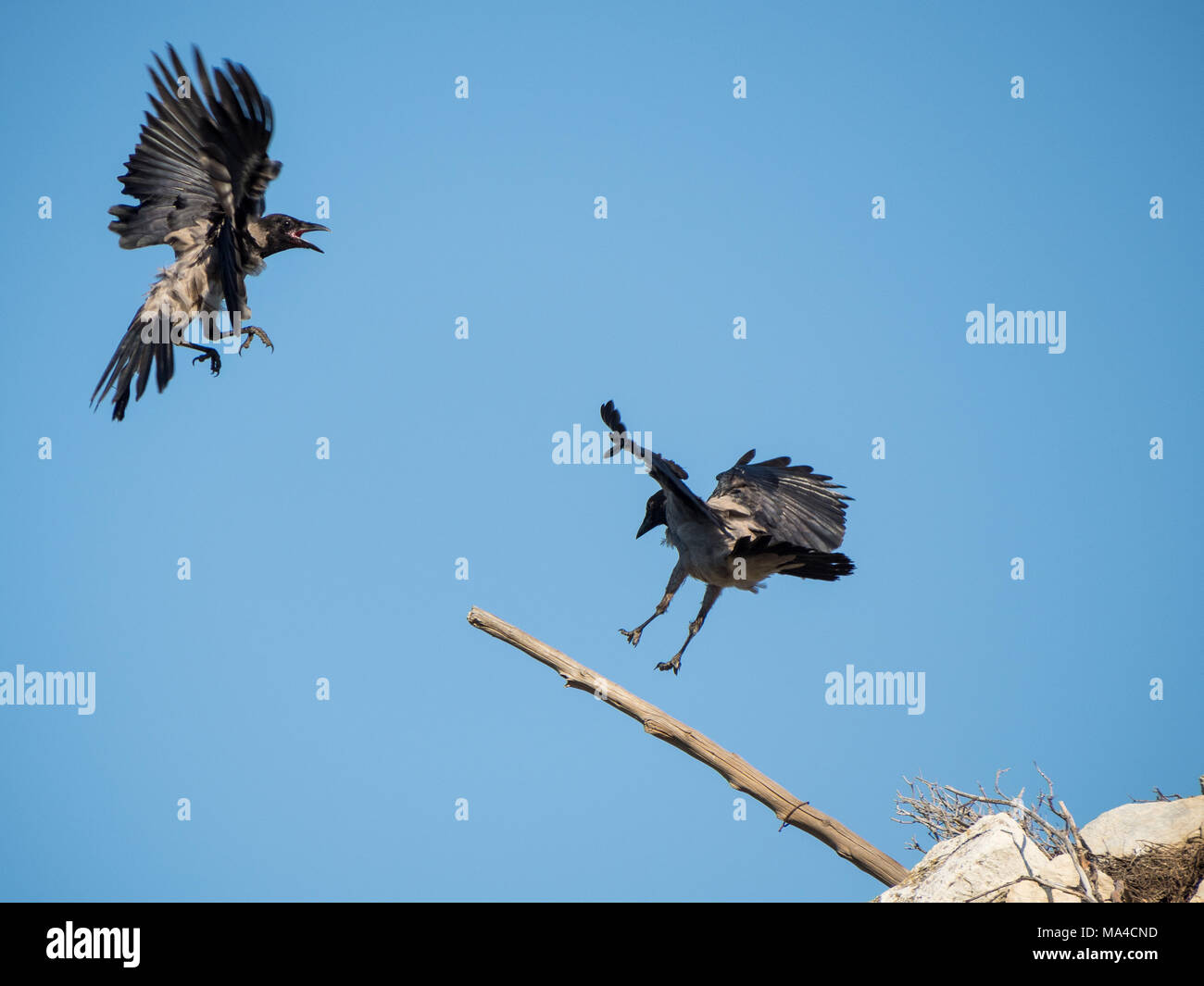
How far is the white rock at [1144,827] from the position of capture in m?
7.93

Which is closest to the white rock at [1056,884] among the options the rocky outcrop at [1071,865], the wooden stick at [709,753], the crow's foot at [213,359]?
the rocky outcrop at [1071,865]

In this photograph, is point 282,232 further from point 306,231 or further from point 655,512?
point 655,512

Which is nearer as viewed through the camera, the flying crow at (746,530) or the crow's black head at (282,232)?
the flying crow at (746,530)

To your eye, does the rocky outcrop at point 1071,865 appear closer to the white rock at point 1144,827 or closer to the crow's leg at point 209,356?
the white rock at point 1144,827

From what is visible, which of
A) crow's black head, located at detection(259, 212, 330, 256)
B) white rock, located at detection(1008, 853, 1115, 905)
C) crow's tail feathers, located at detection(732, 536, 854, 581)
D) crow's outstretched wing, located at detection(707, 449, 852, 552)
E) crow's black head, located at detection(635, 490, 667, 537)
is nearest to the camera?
white rock, located at detection(1008, 853, 1115, 905)

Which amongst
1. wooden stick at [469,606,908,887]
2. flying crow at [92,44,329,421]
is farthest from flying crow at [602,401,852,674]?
flying crow at [92,44,329,421]

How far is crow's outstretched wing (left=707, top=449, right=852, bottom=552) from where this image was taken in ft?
32.0

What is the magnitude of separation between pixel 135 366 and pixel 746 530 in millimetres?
5421

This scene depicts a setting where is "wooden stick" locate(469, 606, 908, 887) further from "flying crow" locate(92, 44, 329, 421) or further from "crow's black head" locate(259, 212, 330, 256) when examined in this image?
"crow's black head" locate(259, 212, 330, 256)

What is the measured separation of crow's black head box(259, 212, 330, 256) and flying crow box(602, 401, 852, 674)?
14.8 ft

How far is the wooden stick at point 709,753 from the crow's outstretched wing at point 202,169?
4.48m
